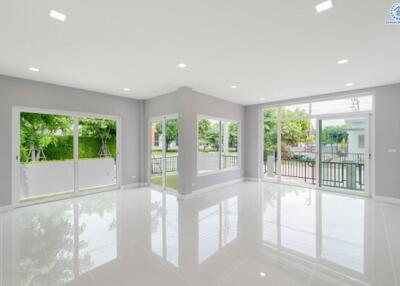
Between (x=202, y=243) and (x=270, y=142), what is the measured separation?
16.6 ft

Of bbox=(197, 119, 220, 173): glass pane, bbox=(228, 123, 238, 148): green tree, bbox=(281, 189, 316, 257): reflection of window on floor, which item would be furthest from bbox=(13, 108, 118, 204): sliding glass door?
bbox=(281, 189, 316, 257): reflection of window on floor

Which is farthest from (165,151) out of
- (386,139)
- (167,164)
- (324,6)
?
(386,139)

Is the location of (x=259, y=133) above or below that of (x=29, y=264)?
above

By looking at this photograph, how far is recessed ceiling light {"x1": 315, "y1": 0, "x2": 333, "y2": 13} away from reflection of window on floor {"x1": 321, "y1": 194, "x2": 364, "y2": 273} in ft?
9.37

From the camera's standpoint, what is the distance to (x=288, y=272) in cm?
217

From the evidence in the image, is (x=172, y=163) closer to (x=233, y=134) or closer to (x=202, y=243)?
(x=233, y=134)

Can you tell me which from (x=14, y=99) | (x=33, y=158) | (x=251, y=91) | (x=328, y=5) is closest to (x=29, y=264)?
(x=33, y=158)

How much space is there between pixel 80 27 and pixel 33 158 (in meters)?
3.73

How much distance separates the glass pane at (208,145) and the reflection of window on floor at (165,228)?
1403mm

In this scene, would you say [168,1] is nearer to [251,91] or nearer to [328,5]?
[328,5]

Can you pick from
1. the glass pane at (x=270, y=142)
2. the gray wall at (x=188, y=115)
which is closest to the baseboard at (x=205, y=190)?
the gray wall at (x=188, y=115)

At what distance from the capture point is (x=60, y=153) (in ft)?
16.4

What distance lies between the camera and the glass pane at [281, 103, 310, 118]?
20.3 feet

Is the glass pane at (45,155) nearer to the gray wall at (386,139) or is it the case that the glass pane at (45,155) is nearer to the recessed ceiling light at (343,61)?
the recessed ceiling light at (343,61)
